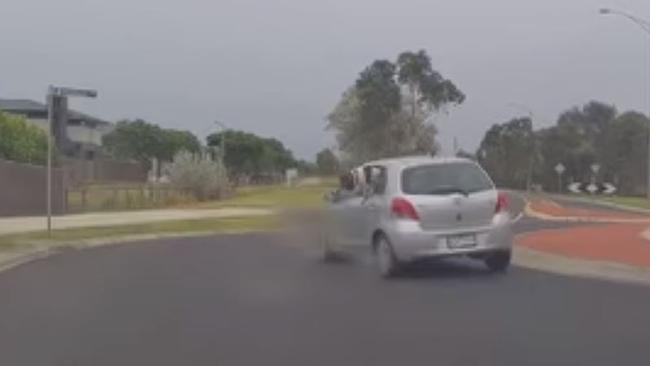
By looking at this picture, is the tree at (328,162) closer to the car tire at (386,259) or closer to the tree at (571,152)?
the tree at (571,152)

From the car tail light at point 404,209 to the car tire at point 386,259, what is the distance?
0.46 meters

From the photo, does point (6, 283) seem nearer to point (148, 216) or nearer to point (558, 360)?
point (558, 360)

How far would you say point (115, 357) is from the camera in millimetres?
9703

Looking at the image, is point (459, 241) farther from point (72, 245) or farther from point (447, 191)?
point (72, 245)

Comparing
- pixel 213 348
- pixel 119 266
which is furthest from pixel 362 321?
pixel 119 266

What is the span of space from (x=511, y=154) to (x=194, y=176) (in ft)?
204

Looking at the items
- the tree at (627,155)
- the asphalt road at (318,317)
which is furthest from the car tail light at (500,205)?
the tree at (627,155)

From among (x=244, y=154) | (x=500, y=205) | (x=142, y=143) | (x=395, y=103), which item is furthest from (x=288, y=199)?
(x=142, y=143)

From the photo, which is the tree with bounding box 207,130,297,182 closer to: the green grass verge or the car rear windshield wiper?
the green grass verge

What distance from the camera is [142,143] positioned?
439 ft

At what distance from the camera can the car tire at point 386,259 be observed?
16234mm

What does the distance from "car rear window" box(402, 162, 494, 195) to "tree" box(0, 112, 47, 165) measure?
42928 mm

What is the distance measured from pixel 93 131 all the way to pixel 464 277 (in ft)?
414

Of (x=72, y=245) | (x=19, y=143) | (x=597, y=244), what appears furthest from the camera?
(x=19, y=143)
